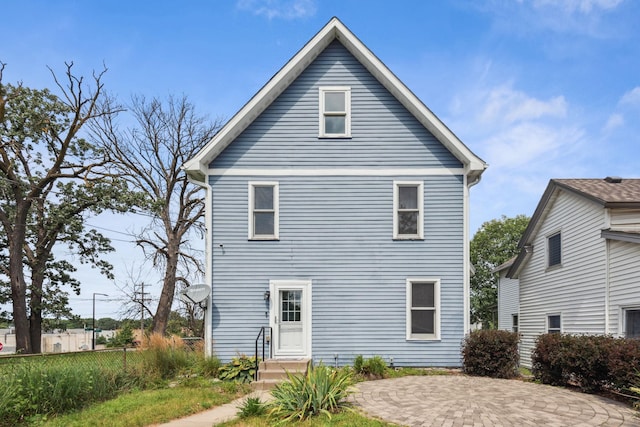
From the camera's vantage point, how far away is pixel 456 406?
7.18 metres

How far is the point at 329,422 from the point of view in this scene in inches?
247

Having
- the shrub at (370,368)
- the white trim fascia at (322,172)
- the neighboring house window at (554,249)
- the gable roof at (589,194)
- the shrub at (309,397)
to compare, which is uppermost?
the white trim fascia at (322,172)

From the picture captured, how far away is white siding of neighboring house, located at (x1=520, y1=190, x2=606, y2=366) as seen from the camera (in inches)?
463

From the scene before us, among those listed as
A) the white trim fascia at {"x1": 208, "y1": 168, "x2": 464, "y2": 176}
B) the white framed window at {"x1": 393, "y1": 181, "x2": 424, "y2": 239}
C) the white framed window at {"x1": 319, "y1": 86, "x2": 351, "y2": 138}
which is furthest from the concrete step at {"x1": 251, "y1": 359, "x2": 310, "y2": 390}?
the white framed window at {"x1": 319, "y1": 86, "x2": 351, "y2": 138}

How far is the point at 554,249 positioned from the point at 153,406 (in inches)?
517

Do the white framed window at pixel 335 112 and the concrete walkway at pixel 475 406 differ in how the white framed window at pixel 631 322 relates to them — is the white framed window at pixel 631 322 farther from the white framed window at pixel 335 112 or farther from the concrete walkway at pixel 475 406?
the white framed window at pixel 335 112

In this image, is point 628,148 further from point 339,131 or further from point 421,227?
point 339,131

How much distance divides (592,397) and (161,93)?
25.4 meters

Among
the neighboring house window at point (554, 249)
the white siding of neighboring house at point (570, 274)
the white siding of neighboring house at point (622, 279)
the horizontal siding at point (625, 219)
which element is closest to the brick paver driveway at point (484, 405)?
the white siding of neighboring house at point (570, 274)

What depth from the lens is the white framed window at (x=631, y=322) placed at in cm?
1025

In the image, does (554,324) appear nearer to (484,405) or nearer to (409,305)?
(409,305)

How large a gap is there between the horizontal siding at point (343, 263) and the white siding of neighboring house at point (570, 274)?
293 centimetres

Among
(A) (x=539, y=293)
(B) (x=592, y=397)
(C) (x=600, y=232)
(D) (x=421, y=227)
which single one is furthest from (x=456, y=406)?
(A) (x=539, y=293)

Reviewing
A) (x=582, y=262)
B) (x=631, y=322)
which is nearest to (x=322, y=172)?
(x=582, y=262)
